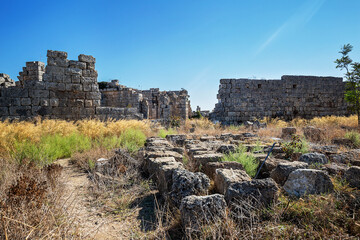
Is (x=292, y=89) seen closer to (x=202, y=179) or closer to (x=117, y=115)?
(x=117, y=115)

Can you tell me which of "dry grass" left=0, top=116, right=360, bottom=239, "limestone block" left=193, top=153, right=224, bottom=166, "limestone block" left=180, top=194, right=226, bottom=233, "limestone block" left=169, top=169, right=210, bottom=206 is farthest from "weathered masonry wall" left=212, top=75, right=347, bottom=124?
"limestone block" left=180, top=194, right=226, bottom=233

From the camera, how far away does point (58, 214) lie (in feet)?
6.30

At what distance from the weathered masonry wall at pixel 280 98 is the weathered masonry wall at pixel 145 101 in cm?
382

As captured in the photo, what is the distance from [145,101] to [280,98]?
1140 cm

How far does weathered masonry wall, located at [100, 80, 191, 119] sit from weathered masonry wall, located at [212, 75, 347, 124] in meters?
3.82

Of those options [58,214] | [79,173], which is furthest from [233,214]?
[79,173]

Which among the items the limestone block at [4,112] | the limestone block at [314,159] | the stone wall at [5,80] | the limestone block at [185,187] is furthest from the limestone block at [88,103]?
the limestone block at [314,159]

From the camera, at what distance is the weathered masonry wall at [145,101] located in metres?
16.4

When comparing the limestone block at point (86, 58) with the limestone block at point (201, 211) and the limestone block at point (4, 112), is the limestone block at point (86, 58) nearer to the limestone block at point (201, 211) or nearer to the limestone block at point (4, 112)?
the limestone block at point (4, 112)

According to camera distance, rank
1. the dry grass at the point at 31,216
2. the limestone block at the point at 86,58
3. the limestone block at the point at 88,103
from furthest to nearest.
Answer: the limestone block at the point at 88,103
the limestone block at the point at 86,58
the dry grass at the point at 31,216

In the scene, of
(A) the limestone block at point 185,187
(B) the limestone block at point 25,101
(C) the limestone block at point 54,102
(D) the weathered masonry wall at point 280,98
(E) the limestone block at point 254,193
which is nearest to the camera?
(E) the limestone block at point 254,193

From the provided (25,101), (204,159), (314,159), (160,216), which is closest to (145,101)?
(25,101)

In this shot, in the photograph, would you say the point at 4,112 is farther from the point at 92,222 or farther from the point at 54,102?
the point at 92,222

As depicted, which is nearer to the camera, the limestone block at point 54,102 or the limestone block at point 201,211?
the limestone block at point 201,211
